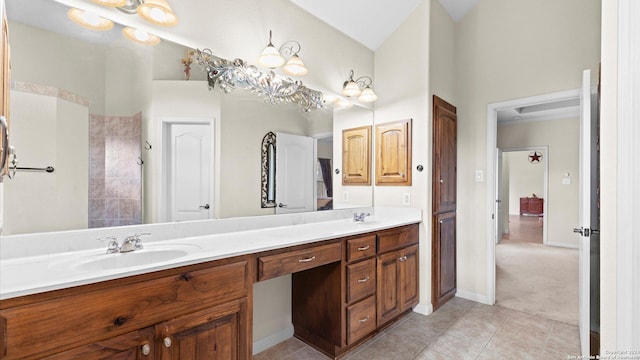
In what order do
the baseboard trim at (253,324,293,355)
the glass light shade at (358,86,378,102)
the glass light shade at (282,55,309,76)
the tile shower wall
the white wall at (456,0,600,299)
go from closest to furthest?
the tile shower wall < the baseboard trim at (253,324,293,355) < the glass light shade at (282,55,309,76) < the white wall at (456,0,600,299) < the glass light shade at (358,86,378,102)

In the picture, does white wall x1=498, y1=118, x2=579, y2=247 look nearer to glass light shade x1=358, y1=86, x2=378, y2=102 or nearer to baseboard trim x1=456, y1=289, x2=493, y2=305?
baseboard trim x1=456, y1=289, x2=493, y2=305

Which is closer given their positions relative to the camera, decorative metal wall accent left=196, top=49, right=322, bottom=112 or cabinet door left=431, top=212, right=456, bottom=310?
decorative metal wall accent left=196, top=49, right=322, bottom=112

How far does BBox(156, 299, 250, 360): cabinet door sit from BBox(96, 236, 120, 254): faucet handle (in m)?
0.46

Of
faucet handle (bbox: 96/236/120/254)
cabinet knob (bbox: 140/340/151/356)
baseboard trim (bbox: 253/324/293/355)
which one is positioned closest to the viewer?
cabinet knob (bbox: 140/340/151/356)

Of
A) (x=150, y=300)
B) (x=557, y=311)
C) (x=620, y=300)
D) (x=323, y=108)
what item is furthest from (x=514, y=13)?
(x=150, y=300)

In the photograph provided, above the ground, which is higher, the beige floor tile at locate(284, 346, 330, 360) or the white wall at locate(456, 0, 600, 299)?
the white wall at locate(456, 0, 600, 299)

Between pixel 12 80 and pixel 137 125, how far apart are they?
50 centimetres

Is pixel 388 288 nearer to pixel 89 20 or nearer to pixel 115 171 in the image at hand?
pixel 115 171

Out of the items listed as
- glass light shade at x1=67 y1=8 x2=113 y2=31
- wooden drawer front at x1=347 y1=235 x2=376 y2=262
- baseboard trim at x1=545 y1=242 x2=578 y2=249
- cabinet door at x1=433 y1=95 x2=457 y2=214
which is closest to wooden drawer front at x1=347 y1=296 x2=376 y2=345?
wooden drawer front at x1=347 y1=235 x2=376 y2=262

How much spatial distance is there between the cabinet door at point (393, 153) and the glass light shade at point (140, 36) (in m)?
2.14

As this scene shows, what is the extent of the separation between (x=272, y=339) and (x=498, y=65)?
338cm

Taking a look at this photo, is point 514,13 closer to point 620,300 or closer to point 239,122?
point 239,122

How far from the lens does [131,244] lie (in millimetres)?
1408

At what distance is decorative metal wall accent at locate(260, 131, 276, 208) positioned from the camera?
2.14 m
